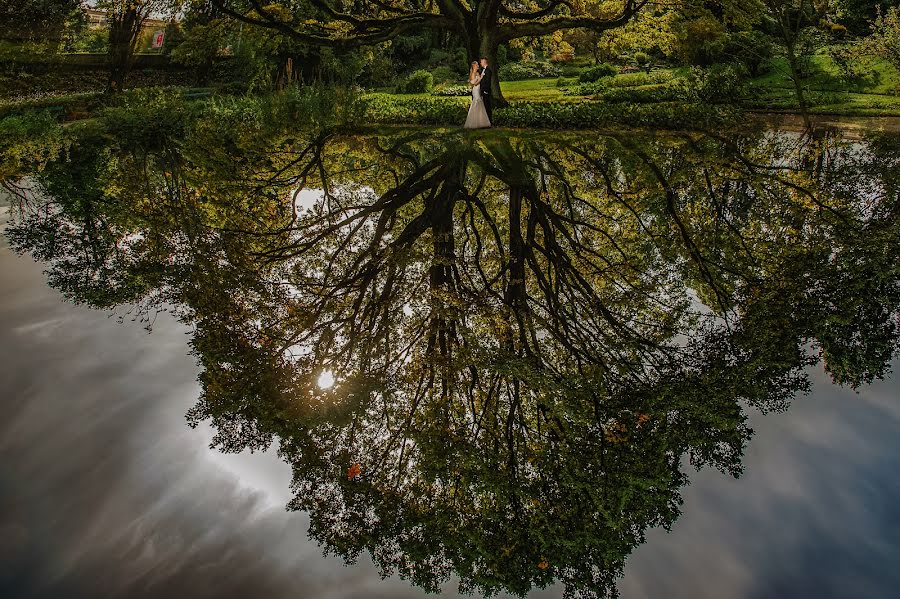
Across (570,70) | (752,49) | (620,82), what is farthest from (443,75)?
(752,49)

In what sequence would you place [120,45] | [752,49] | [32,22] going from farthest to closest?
[32,22]
[120,45]
[752,49]

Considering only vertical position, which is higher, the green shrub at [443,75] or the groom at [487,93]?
the green shrub at [443,75]

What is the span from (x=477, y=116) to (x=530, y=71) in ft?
59.3

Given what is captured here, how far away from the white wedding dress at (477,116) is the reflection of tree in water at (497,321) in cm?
706

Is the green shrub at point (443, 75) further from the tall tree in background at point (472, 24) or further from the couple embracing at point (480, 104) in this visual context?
the couple embracing at point (480, 104)

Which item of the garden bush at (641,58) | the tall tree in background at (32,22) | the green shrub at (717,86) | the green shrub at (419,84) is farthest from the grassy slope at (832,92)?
the tall tree in background at (32,22)

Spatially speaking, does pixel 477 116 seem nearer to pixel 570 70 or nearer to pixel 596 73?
pixel 596 73

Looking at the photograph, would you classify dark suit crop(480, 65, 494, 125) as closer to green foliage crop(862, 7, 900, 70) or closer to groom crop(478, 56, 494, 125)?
groom crop(478, 56, 494, 125)

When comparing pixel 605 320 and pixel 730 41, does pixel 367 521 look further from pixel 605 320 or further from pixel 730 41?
pixel 730 41

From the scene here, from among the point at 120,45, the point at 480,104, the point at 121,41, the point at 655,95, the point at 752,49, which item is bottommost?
the point at 480,104

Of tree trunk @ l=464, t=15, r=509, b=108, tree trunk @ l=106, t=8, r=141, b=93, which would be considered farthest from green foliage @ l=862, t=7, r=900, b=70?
tree trunk @ l=106, t=8, r=141, b=93

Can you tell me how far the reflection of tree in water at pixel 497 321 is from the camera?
379 centimetres

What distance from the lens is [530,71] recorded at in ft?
108

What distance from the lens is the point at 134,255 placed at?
7137 millimetres
